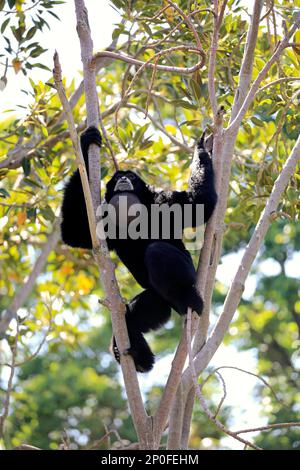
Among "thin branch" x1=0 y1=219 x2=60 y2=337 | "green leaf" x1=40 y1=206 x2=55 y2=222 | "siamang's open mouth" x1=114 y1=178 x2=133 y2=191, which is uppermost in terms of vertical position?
"green leaf" x1=40 y1=206 x2=55 y2=222

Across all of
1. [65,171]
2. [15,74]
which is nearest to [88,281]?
[65,171]


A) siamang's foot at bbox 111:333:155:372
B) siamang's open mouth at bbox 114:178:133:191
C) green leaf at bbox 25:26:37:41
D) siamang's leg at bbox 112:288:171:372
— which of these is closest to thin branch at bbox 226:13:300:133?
siamang's open mouth at bbox 114:178:133:191

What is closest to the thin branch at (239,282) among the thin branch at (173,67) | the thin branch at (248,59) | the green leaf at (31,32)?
the thin branch at (248,59)

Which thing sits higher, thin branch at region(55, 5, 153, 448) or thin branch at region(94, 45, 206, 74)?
thin branch at region(94, 45, 206, 74)

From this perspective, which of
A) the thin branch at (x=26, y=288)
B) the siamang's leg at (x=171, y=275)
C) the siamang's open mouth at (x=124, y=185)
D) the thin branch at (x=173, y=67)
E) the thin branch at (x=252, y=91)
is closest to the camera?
the thin branch at (x=173, y=67)

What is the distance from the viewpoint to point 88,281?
379 inches

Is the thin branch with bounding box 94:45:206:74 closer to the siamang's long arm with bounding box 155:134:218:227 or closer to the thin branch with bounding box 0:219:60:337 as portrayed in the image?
the siamang's long arm with bounding box 155:134:218:227

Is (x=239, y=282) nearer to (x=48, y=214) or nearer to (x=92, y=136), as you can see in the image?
(x=92, y=136)

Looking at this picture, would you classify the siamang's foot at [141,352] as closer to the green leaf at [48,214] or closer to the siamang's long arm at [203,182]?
the siamang's long arm at [203,182]

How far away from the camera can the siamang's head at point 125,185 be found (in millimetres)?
6172

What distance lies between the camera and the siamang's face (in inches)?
243

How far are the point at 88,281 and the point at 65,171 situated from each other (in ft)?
7.66

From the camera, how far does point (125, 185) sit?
6152 mm

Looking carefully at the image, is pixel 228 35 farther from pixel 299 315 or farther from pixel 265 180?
pixel 299 315
